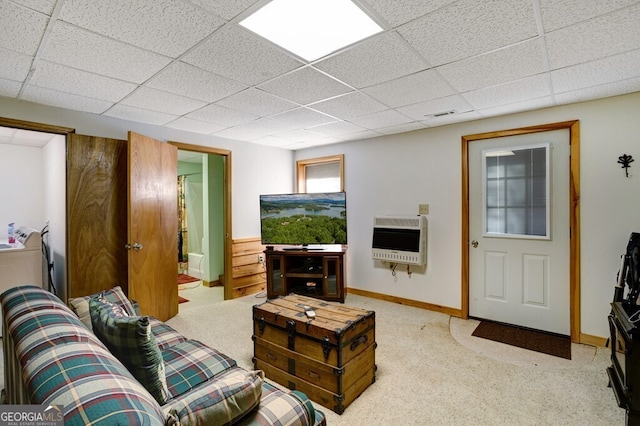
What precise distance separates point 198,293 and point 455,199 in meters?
3.96

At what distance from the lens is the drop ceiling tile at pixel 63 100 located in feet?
8.56

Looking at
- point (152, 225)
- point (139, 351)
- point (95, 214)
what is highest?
point (95, 214)

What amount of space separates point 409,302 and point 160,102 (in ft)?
11.9

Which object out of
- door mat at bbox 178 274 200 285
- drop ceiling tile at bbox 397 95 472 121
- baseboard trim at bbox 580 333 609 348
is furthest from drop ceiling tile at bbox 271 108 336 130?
door mat at bbox 178 274 200 285

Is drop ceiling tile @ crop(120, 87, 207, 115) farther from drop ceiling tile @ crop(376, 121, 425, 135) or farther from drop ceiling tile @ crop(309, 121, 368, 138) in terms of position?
drop ceiling tile @ crop(376, 121, 425, 135)

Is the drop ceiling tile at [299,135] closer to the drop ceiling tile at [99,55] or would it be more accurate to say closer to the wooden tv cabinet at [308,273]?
the wooden tv cabinet at [308,273]

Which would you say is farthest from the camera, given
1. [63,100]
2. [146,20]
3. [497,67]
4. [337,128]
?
[337,128]

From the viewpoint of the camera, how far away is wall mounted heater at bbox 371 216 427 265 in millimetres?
3908

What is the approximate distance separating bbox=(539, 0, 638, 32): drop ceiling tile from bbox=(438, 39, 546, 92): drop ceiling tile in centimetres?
20

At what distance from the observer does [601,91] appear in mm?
2672

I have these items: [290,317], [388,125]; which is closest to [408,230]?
[388,125]

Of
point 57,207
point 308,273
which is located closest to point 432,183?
point 308,273

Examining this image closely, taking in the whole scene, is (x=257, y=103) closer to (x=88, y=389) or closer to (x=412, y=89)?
(x=412, y=89)

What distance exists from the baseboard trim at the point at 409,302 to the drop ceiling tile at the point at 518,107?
7.33 ft
